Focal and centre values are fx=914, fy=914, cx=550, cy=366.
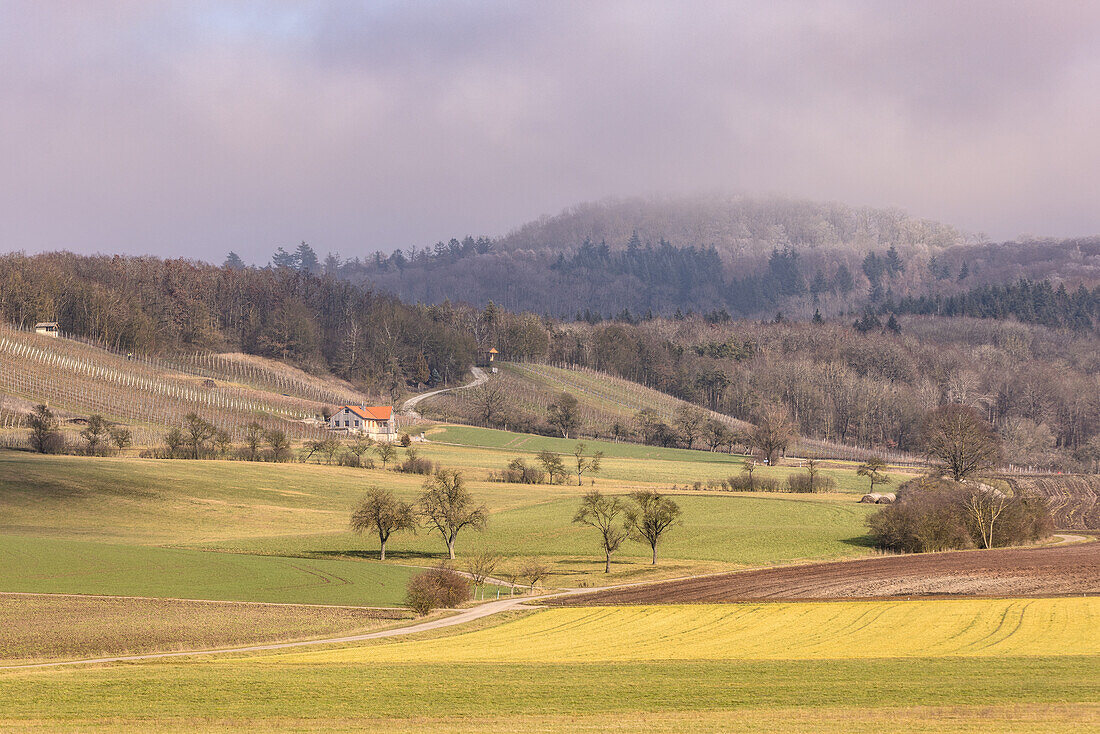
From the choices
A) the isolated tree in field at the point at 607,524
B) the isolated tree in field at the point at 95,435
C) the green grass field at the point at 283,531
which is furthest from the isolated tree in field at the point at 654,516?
the isolated tree in field at the point at 95,435

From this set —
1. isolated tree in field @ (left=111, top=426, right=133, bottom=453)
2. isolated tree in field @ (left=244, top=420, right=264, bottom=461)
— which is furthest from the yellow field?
isolated tree in field @ (left=111, top=426, right=133, bottom=453)

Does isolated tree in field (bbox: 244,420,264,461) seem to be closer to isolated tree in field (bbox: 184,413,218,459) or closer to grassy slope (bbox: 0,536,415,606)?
isolated tree in field (bbox: 184,413,218,459)

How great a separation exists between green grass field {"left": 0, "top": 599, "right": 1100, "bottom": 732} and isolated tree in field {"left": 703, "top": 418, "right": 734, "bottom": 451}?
496 feet

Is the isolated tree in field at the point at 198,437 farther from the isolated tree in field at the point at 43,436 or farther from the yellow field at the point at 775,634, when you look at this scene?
the yellow field at the point at 775,634

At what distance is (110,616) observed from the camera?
48.2m

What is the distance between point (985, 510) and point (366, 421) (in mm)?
122457

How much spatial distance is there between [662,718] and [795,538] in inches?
2359

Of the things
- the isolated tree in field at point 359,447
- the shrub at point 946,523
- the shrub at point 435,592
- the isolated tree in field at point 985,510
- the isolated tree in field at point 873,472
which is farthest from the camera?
the isolated tree in field at point 359,447

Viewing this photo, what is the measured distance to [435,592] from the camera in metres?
54.5

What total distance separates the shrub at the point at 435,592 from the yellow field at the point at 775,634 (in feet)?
20.7

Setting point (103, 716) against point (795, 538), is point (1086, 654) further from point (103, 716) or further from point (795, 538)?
point (795, 538)

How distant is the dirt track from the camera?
182 ft

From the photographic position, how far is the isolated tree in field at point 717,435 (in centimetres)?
19527

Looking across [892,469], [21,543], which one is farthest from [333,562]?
[892,469]
